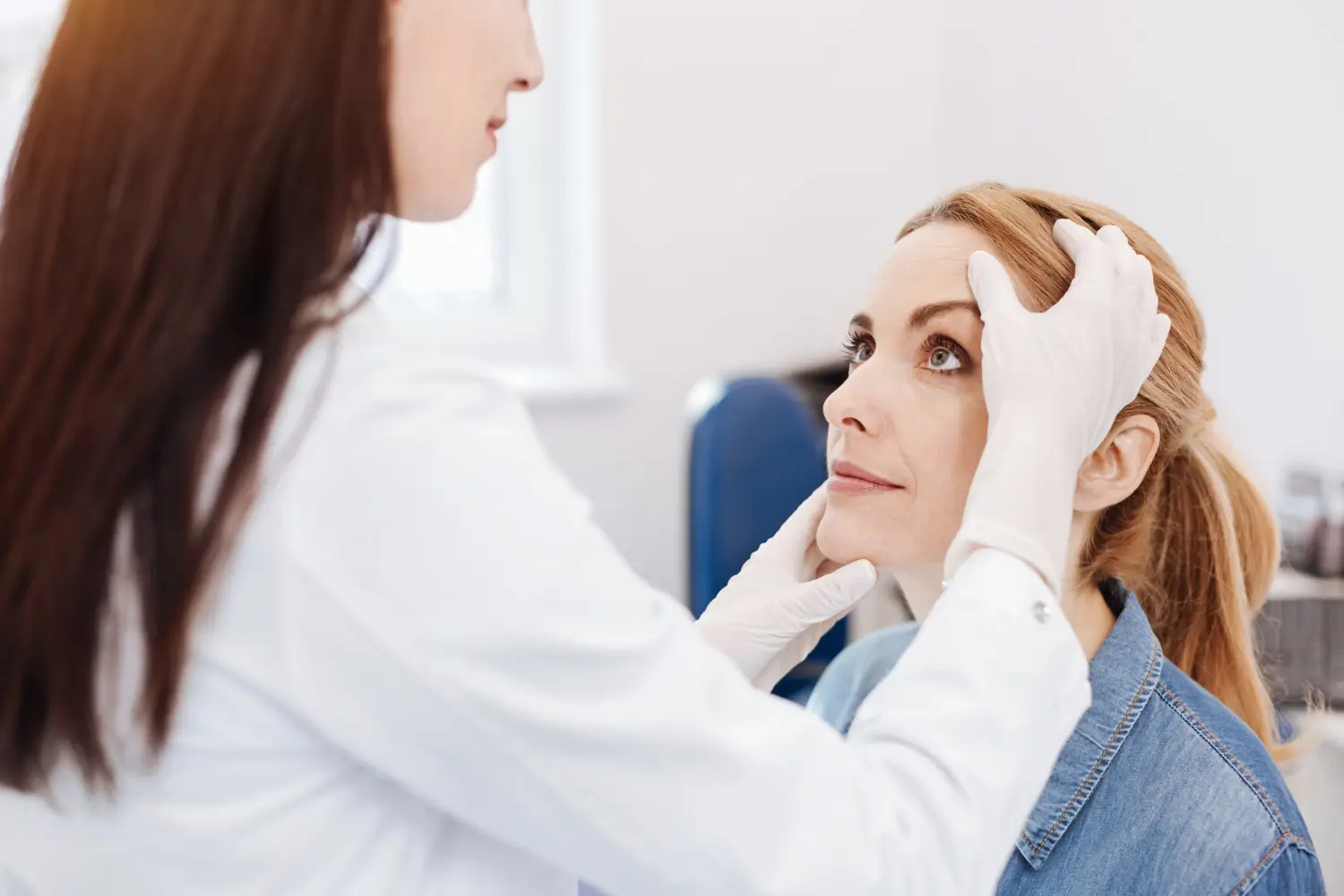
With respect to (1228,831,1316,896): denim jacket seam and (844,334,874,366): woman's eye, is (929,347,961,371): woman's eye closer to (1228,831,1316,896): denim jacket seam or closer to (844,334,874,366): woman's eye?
(844,334,874,366): woman's eye

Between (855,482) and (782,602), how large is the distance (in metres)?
0.15

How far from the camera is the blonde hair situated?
1.04m

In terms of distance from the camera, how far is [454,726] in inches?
22.1

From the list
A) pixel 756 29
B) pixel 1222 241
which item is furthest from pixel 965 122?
pixel 1222 241

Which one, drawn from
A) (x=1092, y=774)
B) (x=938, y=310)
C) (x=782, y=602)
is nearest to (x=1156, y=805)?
(x=1092, y=774)

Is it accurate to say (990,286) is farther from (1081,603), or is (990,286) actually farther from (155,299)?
(155,299)

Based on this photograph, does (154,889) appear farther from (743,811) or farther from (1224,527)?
(1224,527)

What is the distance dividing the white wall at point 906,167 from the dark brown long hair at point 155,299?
1.66 m

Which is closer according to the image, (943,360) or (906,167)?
(943,360)

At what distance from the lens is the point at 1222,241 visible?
2.21 m

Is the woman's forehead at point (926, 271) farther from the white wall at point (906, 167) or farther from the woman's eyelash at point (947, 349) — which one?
the white wall at point (906, 167)

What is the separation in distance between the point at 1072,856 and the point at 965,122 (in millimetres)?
2140

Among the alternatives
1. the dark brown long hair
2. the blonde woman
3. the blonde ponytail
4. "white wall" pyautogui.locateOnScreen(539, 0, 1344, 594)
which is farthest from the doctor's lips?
"white wall" pyautogui.locateOnScreen(539, 0, 1344, 594)

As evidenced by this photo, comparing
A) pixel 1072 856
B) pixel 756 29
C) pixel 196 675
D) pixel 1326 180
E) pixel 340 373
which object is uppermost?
pixel 756 29
